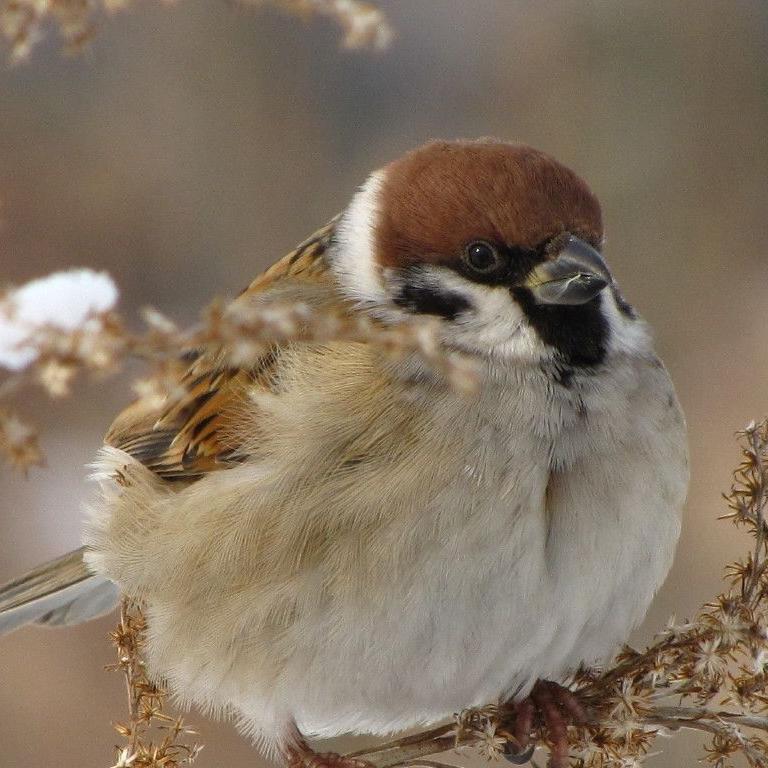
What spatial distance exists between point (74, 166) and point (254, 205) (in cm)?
77

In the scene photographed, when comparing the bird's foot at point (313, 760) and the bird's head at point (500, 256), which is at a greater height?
the bird's head at point (500, 256)

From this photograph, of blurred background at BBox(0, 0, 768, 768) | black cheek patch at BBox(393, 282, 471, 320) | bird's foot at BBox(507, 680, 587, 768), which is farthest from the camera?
blurred background at BBox(0, 0, 768, 768)

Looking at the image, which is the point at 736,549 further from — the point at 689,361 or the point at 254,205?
the point at 254,205

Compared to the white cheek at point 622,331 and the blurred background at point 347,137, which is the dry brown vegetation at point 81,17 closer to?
the white cheek at point 622,331

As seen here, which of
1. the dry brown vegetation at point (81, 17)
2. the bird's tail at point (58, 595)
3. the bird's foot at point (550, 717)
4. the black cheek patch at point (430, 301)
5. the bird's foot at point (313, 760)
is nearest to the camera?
the dry brown vegetation at point (81, 17)

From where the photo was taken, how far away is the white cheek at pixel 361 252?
→ 96.0 inches

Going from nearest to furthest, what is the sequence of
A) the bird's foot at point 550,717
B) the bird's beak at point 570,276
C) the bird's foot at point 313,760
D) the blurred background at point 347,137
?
the bird's foot at point 550,717, the bird's beak at point 570,276, the bird's foot at point 313,760, the blurred background at point 347,137

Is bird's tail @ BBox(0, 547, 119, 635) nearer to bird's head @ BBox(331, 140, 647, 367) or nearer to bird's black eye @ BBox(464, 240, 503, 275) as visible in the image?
bird's head @ BBox(331, 140, 647, 367)

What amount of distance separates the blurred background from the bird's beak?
2.59 metres

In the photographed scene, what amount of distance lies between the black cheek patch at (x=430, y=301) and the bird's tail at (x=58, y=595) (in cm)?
98

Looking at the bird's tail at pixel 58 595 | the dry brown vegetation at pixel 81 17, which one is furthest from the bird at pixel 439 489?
the dry brown vegetation at pixel 81 17

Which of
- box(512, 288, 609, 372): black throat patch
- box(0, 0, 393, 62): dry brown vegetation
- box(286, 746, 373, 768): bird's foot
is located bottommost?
box(286, 746, 373, 768): bird's foot

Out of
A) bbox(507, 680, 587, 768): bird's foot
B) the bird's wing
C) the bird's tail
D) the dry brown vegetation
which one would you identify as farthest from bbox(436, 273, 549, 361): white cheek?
the dry brown vegetation

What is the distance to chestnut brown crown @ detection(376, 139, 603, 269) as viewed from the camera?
2242mm
